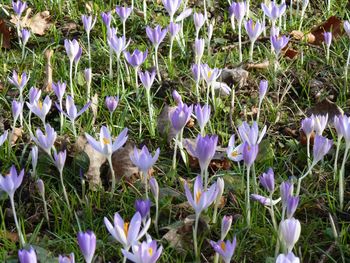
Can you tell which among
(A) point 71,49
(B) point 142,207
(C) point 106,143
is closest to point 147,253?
(B) point 142,207

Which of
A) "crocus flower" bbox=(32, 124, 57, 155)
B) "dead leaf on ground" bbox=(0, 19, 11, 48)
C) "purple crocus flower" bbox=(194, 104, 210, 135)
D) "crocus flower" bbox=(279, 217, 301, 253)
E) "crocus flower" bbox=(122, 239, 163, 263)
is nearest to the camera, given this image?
"crocus flower" bbox=(122, 239, 163, 263)

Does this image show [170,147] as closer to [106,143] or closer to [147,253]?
[106,143]

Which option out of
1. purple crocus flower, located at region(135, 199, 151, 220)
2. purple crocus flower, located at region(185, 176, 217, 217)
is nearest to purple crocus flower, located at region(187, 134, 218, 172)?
purple crocus flower, located at region(185, 176, 217, 217)

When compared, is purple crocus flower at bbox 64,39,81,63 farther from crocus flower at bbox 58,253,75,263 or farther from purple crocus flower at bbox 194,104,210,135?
crocus flower at bbox 58,253,75,263

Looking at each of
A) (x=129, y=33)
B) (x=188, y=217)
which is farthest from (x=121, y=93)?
(x=188, y=217)

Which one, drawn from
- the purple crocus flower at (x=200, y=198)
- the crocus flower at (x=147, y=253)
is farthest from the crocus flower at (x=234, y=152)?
the crocus flower at (x=147, y=253)
